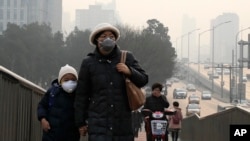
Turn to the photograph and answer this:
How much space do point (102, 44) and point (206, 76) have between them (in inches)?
5560

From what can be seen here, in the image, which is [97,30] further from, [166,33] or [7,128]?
[166,33]

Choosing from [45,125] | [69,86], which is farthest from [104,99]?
[45,125]

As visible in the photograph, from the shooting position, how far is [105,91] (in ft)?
18.7

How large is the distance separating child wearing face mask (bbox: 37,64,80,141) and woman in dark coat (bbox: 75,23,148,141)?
77 cm

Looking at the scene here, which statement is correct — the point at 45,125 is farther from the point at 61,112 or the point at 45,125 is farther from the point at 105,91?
the point at 105,91

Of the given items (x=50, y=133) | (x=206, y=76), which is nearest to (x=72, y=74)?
(x=50, y=133)

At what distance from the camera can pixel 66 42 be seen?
297ft

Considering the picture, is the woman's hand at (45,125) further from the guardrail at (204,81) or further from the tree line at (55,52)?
the guardrail at (204,81)

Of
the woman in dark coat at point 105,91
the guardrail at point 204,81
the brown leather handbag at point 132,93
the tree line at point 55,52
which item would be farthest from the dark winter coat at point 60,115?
the guardrail at point 204,81

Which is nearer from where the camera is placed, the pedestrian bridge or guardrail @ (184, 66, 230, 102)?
the pedestrian bridge

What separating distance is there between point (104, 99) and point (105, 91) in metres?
0.07

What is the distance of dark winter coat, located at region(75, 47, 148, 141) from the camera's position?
5.70 metres

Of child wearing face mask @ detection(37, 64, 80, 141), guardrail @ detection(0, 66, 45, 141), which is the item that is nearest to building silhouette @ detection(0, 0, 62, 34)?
guardrail @ detection(0, 66, 45, 141)

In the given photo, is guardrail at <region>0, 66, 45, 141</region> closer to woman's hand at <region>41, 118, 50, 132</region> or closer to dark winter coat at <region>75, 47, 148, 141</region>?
woman's hand at <region>41, 118, 50, 132</region>
